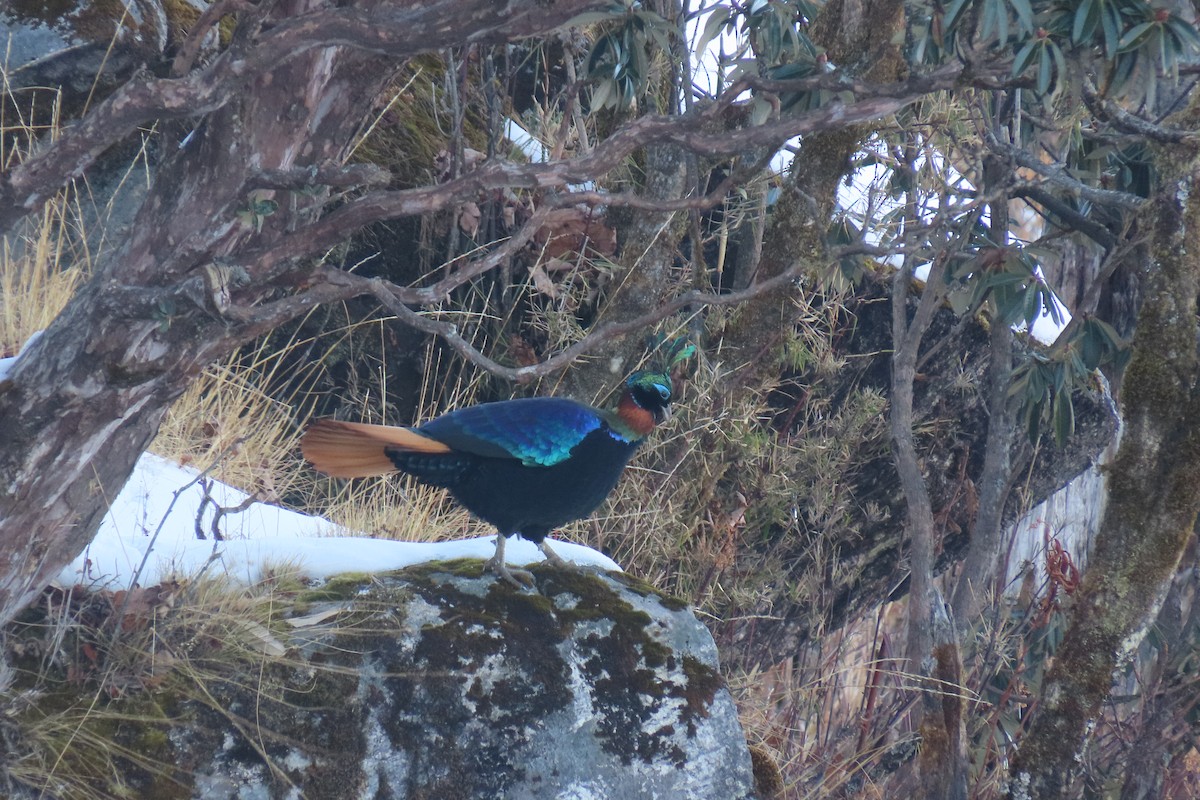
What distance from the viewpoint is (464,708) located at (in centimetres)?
279

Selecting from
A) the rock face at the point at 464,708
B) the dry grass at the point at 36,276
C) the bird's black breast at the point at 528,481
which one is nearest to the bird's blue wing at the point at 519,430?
the bird's black breast at the point at 528,481

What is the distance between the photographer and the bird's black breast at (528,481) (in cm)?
318

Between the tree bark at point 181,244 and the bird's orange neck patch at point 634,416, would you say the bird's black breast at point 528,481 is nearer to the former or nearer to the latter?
the bird's orange neck patch at point 634,416

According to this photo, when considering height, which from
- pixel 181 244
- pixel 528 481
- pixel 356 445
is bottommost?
pixel 528 481

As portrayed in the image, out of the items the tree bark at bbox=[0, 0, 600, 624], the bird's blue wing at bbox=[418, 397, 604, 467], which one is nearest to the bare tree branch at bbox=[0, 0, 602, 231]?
the tree bark at bbox=[0, 0, 600, 624]

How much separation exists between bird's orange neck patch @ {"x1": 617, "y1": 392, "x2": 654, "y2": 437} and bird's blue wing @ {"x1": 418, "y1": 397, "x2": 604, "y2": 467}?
91 mm

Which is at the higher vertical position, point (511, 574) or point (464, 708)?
point (511, 574)

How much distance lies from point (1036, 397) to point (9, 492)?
3.26m

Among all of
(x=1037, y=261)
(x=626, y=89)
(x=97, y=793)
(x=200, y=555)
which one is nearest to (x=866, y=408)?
(x=1037, y=261)

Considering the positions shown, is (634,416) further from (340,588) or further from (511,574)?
(340,588)

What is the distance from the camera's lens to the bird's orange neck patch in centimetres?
329

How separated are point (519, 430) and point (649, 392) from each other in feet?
1.40

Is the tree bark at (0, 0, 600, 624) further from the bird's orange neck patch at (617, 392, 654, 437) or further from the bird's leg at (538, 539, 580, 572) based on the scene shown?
the bird's leg at (538, 539, 580, 572)

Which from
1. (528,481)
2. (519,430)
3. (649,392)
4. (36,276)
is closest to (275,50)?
(519,430)
